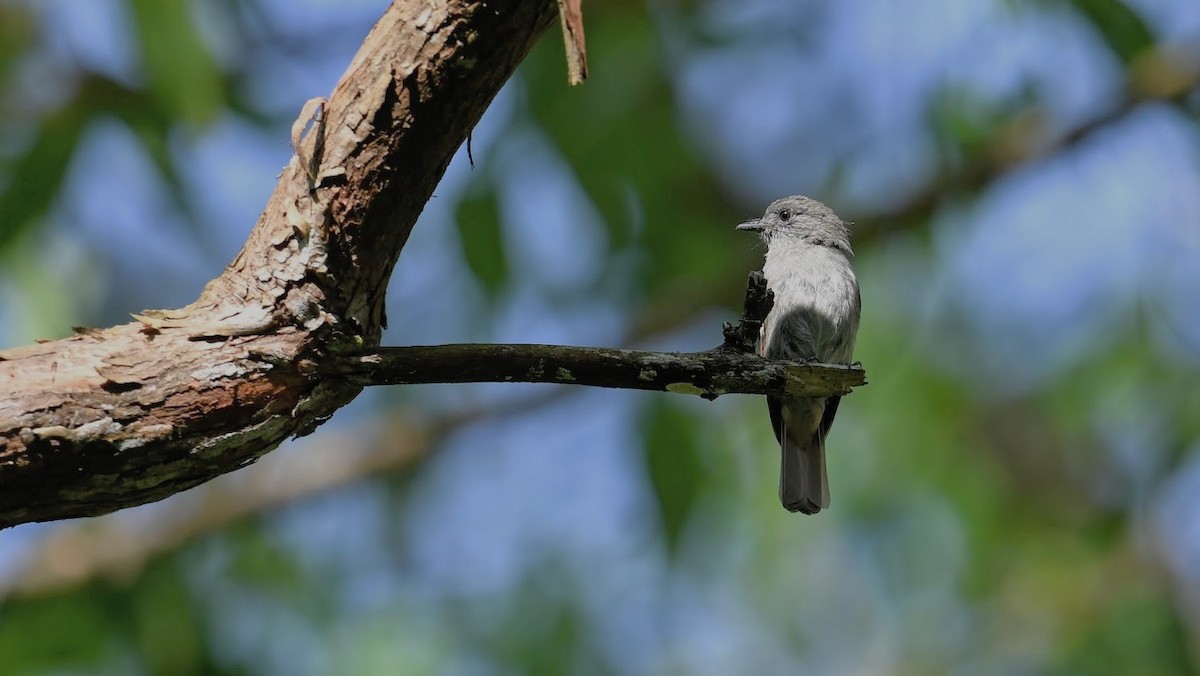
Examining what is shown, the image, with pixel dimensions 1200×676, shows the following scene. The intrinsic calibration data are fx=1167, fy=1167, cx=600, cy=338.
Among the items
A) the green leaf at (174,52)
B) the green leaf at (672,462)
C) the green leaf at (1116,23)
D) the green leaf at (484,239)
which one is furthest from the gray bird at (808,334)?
the green leaf at (174,52)

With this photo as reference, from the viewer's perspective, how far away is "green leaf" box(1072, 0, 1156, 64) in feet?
16.9

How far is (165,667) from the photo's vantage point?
20.6 ft

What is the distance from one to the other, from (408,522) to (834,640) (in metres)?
2.92

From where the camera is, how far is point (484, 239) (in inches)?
207

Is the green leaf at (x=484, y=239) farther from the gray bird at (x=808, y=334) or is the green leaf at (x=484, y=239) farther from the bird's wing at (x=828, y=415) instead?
the bird's wing at (x=828, y=415)

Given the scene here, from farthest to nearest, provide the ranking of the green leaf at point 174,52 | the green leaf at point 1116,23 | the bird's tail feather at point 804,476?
the green leaf at point 1116,23 < the bird's tail feather at point 804,476 < the green leaf at point 174,52

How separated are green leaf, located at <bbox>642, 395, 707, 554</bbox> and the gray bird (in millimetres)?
427

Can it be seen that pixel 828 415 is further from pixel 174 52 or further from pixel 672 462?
pixel 174 52

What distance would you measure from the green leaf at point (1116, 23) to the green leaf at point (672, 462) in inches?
101

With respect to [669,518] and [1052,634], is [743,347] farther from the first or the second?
[1052,634]

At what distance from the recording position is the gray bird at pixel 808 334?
5.07 metres

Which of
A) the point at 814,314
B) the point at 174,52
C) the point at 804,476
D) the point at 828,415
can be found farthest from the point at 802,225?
the point at 174,52

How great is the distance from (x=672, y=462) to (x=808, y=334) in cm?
90

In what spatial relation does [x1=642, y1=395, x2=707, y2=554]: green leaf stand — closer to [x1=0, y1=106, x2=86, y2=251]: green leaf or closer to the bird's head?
the bird's head
